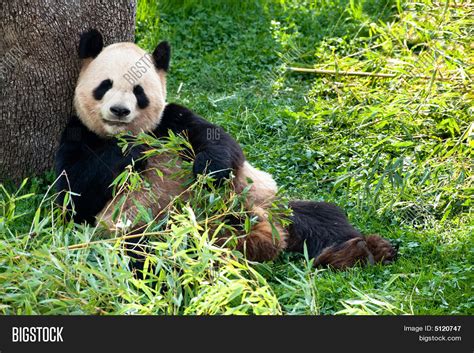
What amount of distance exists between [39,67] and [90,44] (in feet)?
1.44

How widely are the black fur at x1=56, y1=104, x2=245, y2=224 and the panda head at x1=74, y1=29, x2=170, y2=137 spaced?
9 cm

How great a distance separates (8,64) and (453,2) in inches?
136

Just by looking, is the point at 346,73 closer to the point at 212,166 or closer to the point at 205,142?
the point at 205,142

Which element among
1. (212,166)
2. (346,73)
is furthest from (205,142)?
(346,73)

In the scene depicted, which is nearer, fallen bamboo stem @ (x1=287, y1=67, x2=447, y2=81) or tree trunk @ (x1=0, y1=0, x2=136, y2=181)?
tree trunk @ (x1=0, y1=0, x2=136, y2=181)

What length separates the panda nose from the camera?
4629 mm

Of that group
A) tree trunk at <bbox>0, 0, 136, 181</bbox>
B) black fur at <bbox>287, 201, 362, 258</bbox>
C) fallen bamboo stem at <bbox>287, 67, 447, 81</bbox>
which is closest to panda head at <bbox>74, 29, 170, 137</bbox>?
tree trunk at <bbox>0, 0, 136, 181</bbox>

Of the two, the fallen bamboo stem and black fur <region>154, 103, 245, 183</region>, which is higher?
black fur <region>154, 103, 245, 183</region>

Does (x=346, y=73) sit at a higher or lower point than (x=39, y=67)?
lower

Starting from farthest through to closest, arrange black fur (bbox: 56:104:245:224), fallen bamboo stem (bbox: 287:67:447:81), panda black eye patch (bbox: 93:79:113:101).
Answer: fallen bamboo stem (bbox: 287:67:447:81), panda black eye patch (bbox: 93:79:113:101), black fur (bbox: 56:104:245:224)

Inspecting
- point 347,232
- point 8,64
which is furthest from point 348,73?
point 8,64

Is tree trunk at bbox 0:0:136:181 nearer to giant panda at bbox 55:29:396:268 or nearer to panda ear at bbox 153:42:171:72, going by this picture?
giant panda at bbox 55:29:396:268

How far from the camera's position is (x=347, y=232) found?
495 cm

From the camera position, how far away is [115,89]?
4.70 m
